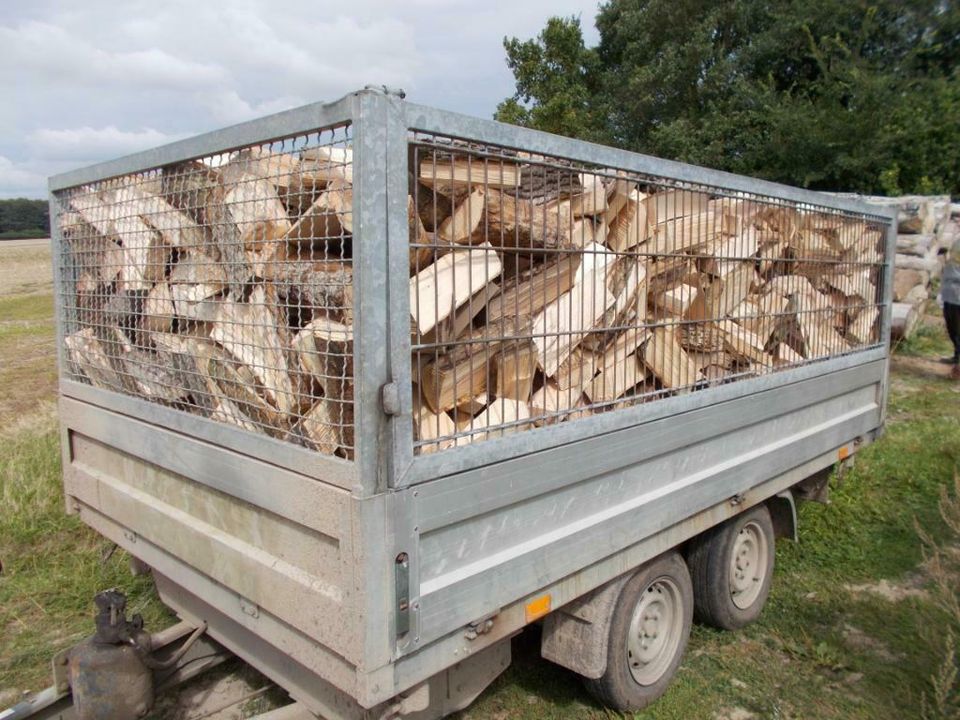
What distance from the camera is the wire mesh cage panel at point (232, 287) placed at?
2.05 meters

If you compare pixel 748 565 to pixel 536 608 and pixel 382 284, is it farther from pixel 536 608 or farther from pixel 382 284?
pixel 382 284

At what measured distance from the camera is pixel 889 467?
594cm

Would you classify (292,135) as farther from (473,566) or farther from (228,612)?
(228,612)

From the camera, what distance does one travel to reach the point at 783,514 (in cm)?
416

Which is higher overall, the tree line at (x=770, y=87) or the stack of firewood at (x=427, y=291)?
the tree line at (x=770, y=87)

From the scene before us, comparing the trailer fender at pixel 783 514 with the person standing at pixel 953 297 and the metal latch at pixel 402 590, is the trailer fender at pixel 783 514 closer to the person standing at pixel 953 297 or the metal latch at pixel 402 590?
the metal latch at pixel 402 590

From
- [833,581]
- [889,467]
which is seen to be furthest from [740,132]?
[833,581]

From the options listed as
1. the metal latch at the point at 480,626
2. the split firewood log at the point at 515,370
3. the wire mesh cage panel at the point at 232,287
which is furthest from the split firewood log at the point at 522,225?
the metal latch at the point at 480,626

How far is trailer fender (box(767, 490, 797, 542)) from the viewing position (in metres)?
4.05

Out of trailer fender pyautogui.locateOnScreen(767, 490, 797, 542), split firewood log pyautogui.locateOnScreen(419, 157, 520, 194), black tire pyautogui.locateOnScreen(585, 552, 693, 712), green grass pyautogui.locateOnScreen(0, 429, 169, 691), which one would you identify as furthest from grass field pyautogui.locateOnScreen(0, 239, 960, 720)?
split firewood log pyautogui.locateOnScreen(419, 157, 520, 194)

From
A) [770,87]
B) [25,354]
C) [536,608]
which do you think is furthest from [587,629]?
[770,87]

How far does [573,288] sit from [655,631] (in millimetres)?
1664

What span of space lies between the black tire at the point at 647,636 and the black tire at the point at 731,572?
9.8 inches

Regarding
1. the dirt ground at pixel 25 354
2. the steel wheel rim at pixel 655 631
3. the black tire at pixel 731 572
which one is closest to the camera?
the steel wheel rim at pixel 655 631
